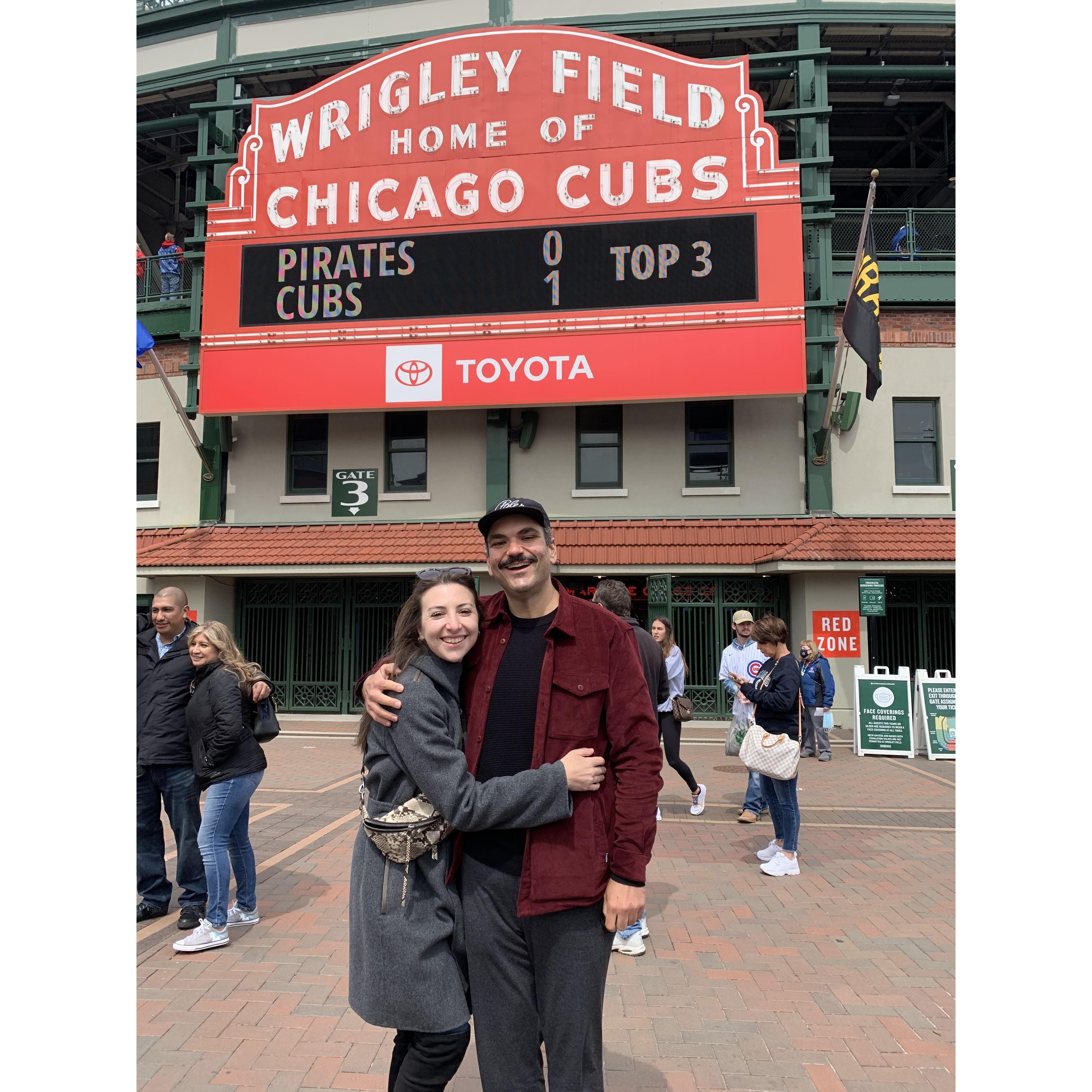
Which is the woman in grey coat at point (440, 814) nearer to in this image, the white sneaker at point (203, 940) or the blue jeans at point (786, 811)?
the white sneaker at point (203, 940)

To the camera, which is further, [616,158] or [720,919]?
[616,158]

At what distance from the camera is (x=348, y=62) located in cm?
1741

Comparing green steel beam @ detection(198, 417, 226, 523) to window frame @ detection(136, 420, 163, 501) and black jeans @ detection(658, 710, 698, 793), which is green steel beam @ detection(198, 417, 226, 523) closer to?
window frame @ detection(136, 420, 163, 501)

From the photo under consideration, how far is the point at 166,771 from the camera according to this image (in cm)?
506

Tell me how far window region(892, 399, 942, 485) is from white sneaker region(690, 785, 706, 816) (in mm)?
9842

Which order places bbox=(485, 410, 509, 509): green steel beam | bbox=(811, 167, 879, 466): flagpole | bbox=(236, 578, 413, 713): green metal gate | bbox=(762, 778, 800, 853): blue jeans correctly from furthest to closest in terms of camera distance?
bbox=(236, 578, 413, 713): green metal gate → bbox=(485, 410, 509, 509): green steel beam → bbox=(811, 167, 879, 466): flagpole → bbox=(762, 778, 800, 853): blue jeans

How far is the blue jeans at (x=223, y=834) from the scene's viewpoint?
15.1 feet

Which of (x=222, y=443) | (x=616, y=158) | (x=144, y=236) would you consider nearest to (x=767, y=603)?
(x=616, y=158)

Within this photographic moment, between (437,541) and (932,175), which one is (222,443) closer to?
(437,541)

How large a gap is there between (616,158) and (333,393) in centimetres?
688

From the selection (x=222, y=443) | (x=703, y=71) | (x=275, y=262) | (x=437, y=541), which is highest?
(x=703, y=71)

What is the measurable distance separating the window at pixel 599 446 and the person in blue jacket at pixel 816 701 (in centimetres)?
539

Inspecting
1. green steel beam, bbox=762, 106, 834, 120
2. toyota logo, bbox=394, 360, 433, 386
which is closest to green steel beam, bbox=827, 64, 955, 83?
green steel beam, bbox=762, 106, 834, 120

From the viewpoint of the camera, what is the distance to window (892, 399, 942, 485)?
15.5 metres
